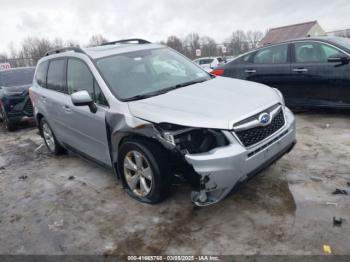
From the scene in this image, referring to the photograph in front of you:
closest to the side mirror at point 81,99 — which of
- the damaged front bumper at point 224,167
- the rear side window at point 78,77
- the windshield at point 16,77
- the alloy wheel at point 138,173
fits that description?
the rear side window at point 78,77

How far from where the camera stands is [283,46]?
258 inches

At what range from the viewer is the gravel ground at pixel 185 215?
2.87m

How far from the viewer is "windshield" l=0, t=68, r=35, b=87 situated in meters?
8.85

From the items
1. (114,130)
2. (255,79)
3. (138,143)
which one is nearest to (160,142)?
(138,143)

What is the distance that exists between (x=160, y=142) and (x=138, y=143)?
28 cm

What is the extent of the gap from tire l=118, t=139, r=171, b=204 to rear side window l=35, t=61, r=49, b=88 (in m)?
2.64

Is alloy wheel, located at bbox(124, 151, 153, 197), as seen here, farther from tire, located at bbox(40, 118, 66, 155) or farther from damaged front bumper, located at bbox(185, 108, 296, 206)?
tire, located at bbox(40, 118, 66, 155)

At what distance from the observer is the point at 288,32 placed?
140ft

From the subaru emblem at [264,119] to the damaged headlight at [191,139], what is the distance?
0.49 meters

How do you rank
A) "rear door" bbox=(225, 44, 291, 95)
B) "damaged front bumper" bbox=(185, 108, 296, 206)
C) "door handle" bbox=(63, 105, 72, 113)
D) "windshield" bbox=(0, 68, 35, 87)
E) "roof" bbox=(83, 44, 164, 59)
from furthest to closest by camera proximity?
"windshield" bbox=(0, 68, 35, 87) < "rear door" bbox=(225, 44, 291, 95) < "door handle" bbox=(63, 105, 72, 113) < "roof" bbox=(83, 44, 164, 59) < "damaged front bumper" bbox=(185, 108, 296, 206)

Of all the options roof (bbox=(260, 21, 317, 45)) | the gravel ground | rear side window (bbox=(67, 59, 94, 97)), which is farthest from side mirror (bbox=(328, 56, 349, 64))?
roof (bbox=(260, 21, 317, 45))

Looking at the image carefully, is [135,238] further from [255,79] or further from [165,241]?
[255,79]

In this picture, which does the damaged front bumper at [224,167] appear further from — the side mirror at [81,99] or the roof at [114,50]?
the roof at [114,50]

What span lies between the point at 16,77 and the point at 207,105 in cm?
766
